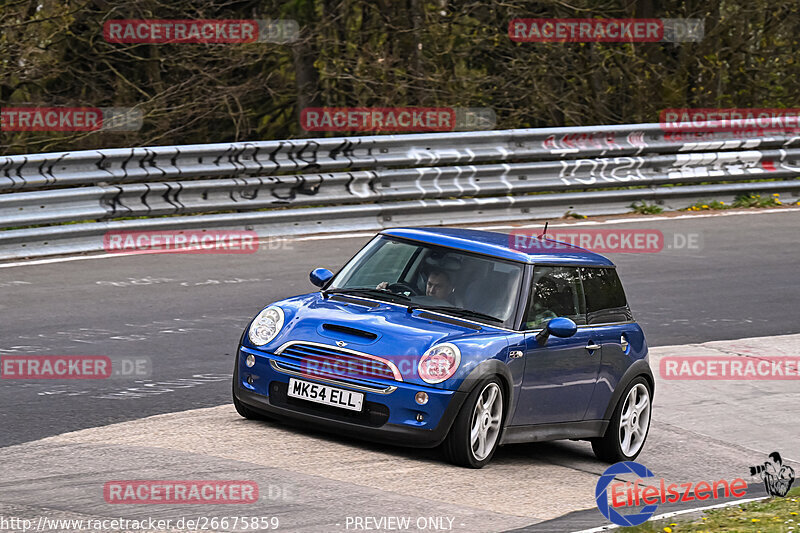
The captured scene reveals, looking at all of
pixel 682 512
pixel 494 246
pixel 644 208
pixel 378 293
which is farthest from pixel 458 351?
pixel 644 208

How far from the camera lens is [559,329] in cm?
791

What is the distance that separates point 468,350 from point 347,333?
731 mm

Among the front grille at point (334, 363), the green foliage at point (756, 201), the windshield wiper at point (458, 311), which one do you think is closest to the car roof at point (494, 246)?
the windshield wiper at point (458, 311)

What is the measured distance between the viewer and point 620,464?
28.3ft

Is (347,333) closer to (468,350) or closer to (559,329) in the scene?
(468,350)

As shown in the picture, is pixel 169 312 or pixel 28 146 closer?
pixel 169 312

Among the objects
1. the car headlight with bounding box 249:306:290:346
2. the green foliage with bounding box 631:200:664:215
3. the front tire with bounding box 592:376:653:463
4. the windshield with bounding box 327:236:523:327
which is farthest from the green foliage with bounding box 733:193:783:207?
the car headlight with bounding box 249:306:290:346

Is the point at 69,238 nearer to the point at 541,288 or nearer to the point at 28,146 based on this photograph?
the point at 28,146

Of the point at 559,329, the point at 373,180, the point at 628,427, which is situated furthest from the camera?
the point at 373,180

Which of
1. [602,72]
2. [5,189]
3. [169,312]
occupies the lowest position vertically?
[169,312]

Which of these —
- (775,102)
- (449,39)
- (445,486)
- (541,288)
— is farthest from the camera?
(775,102)

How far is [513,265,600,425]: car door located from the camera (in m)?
7.98

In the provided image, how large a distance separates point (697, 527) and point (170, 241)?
9.15 meters

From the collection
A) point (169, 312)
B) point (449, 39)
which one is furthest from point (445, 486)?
point (449, 39)
